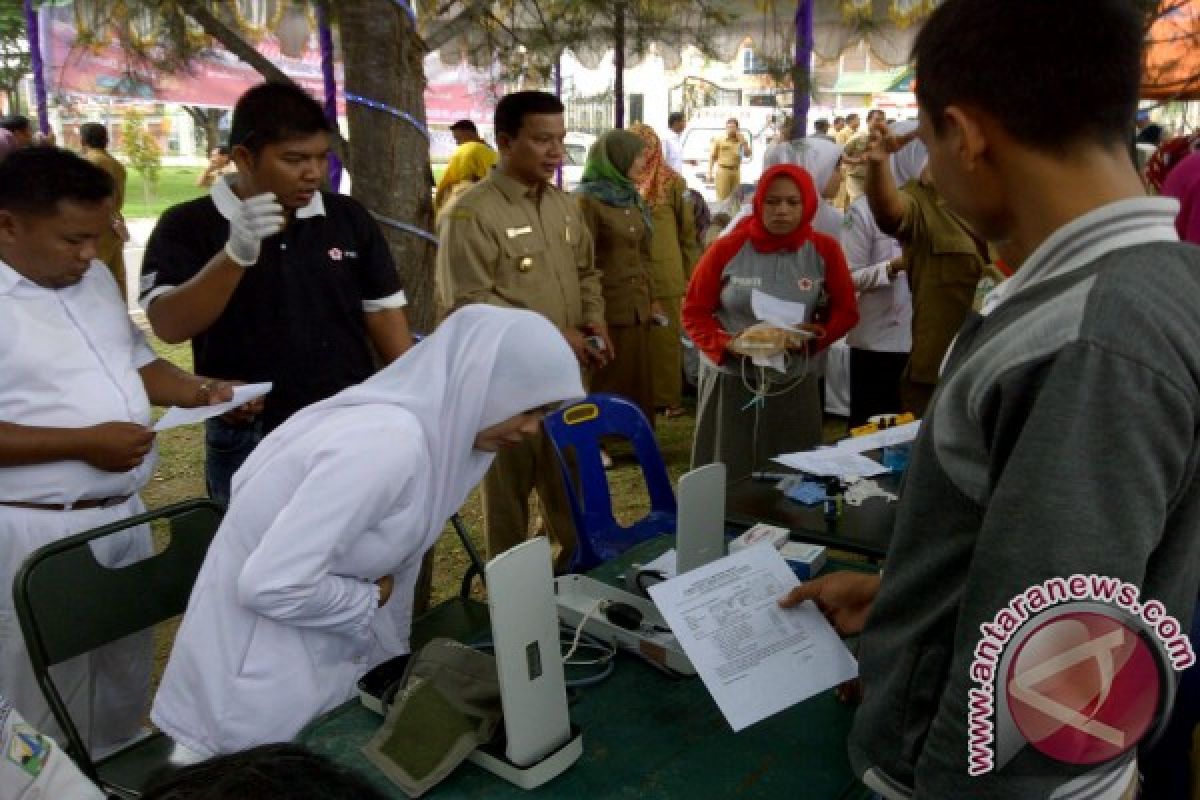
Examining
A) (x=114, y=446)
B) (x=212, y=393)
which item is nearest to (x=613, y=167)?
(x=212, y=393)

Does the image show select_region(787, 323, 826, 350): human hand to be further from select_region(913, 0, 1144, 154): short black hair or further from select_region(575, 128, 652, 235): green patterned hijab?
select_region(913, 0, 1144, 154): short black hair

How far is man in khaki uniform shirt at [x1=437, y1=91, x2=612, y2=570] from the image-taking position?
3119mm

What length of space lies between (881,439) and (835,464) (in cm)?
18

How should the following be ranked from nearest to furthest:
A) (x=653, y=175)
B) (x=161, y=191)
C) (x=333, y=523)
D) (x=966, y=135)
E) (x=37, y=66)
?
(x=966, y=135), (x=333, y=523), (x=653, y=175), (x=37, y=66), (x=161, y=191)

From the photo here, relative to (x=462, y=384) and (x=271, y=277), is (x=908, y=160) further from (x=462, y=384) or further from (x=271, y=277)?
(x=462, y=384)

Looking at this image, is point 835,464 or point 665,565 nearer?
point 665,565

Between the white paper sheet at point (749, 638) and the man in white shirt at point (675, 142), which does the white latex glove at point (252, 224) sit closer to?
the white paper sheet at point (749, 638)

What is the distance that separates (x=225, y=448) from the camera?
92.5 inches

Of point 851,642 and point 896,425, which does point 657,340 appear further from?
point 851,642

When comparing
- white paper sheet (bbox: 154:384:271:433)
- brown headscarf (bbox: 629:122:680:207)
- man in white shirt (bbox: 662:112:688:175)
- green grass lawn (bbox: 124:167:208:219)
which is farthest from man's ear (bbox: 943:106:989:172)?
green grass lawn (bbox: 124:167:208:219)

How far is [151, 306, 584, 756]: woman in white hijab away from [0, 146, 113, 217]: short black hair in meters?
0.73

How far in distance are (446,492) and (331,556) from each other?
0.94 ft

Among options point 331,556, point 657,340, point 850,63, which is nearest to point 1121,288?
point 331,556

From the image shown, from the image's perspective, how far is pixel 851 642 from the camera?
1573mm
